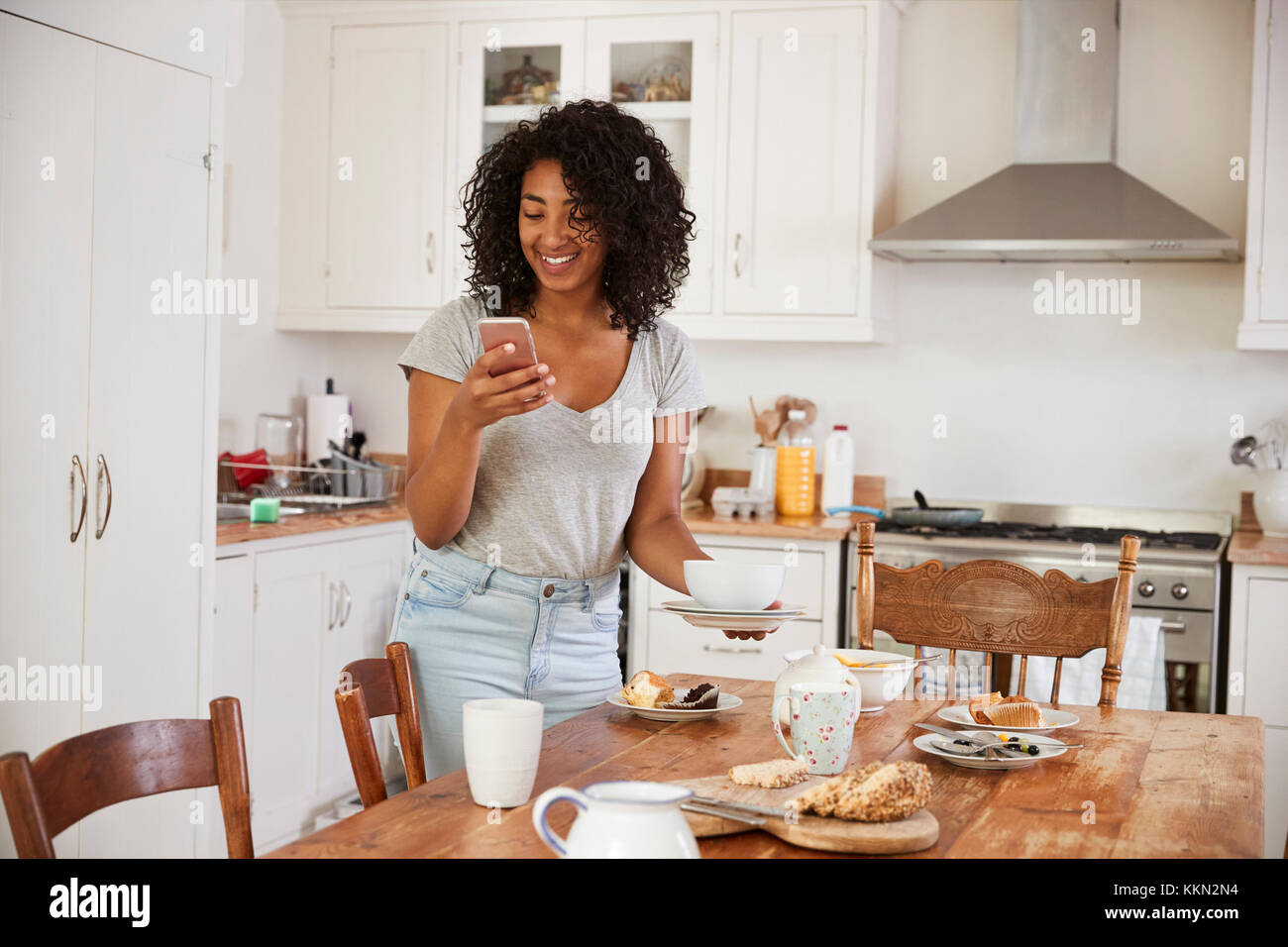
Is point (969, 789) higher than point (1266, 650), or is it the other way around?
point (969, 789)

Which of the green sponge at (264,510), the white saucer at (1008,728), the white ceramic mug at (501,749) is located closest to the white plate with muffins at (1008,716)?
the white saucer at (1008,728)

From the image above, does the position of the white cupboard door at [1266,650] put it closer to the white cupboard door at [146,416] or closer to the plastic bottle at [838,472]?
the plastic bottle at [838,472]

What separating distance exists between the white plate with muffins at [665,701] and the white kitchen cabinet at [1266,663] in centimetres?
192

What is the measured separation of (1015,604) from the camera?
207cm

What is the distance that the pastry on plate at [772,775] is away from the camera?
122cm

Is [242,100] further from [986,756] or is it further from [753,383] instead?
[986,756]

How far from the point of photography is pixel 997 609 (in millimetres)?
2076

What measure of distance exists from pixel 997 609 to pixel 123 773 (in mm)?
1355

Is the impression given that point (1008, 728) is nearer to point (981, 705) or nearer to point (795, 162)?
point (981, 705)

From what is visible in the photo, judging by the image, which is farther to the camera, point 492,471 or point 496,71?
point 496,71

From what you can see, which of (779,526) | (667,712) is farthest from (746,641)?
(667,712)
